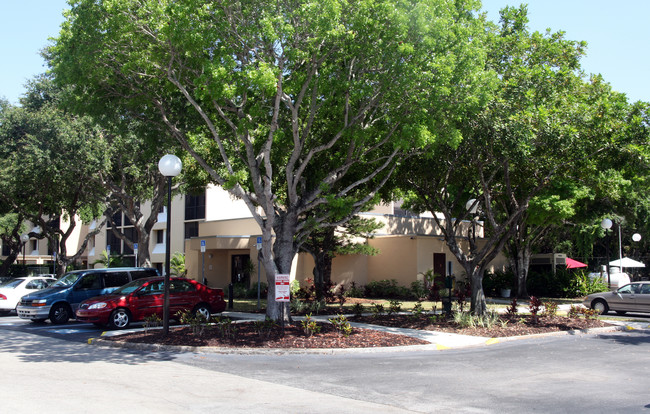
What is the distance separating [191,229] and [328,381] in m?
33.1

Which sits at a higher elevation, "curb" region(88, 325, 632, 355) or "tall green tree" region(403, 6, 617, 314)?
"tall green tree" region(403, 6, 617, 314)

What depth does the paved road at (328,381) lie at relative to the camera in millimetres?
7438

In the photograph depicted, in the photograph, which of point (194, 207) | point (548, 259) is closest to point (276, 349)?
point (548, 259)

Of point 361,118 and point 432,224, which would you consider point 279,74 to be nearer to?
point 361,118

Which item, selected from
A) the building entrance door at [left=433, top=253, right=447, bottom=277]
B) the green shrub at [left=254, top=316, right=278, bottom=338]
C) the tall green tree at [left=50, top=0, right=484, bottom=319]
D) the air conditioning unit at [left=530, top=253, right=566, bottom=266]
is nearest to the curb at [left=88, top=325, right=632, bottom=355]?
the green shrub at [left=254, top=316, right=278, bottom=338]

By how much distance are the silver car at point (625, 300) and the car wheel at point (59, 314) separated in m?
19.3

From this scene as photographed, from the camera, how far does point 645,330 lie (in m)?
17.0

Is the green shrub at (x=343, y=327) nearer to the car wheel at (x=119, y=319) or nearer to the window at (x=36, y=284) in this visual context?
the car wheel at (x=119, y=319)

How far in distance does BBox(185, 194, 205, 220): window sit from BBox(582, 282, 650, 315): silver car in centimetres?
2665

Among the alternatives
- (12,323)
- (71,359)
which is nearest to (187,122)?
(71,359)

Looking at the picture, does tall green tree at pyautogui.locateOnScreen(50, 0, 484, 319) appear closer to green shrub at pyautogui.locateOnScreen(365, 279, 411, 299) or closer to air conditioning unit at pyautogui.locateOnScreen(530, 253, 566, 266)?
green shrub at pyautogui.locateOnScreen(365, 279, 411, 299)

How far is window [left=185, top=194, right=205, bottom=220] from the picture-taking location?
3988cm

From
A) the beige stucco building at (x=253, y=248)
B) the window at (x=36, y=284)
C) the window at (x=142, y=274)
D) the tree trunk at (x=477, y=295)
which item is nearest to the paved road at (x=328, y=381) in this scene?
the tree trunk at (x=477, y=295)

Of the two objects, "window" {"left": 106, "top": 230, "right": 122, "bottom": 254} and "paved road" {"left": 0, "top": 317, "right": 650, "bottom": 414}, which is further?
"window" {"left": 106, "top": 230, "right": 122, "bottom": 254}
